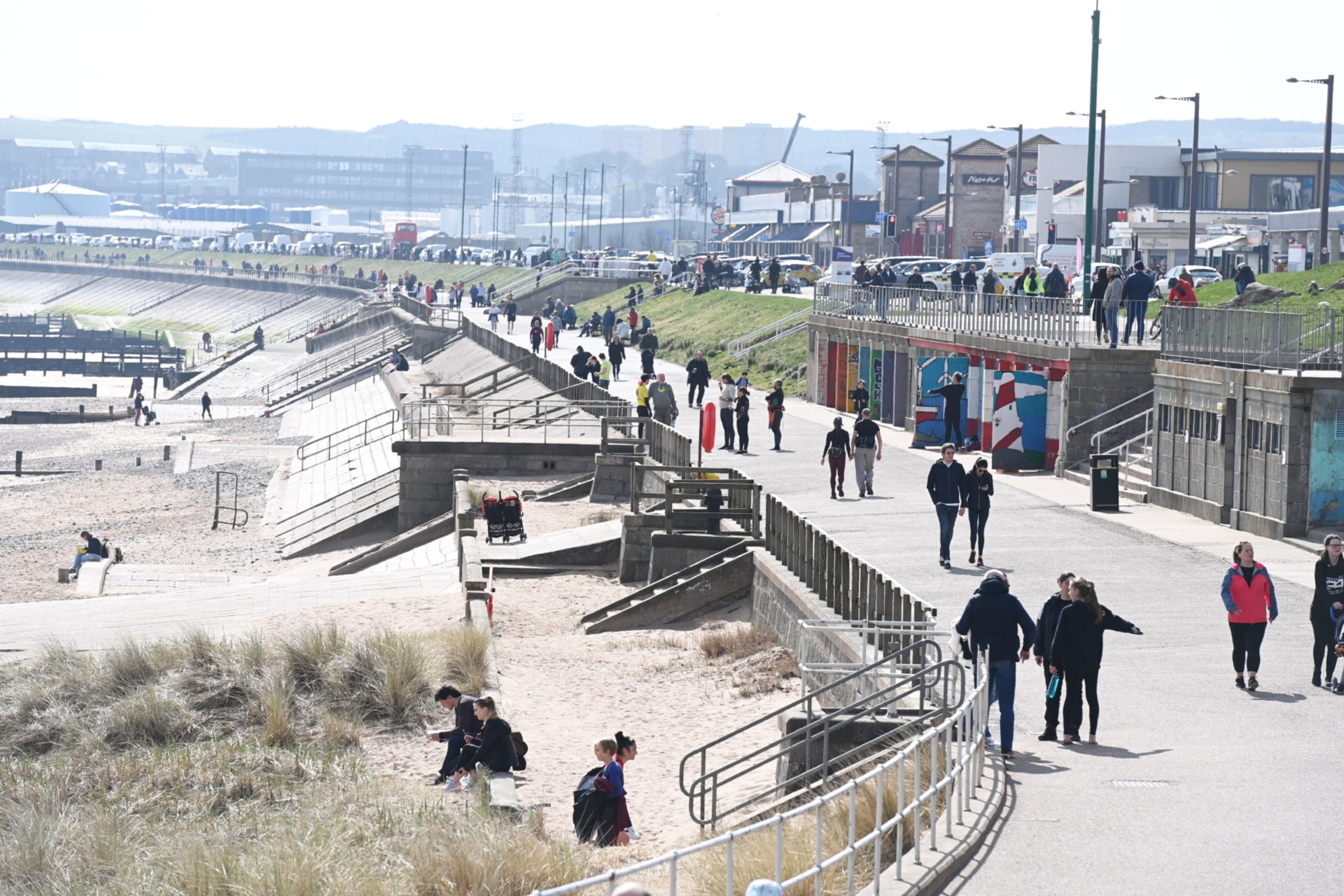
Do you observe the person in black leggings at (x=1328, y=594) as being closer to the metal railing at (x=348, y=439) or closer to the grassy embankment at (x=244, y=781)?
the grassy embankment at (x=244, y=781)

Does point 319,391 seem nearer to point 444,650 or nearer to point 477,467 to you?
point 477,467

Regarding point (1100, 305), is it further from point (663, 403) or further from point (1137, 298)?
point (663, 403)

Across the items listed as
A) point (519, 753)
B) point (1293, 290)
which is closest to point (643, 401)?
point (1293, 290)

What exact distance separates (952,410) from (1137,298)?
13.7ft

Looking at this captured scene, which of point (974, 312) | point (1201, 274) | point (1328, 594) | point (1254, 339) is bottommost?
point (1328, 594)

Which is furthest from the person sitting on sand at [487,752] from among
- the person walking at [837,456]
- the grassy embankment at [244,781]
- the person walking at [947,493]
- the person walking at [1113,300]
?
the person walking at [1113,300]

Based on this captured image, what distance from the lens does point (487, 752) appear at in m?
13.5

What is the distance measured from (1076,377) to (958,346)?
4773 millimetres

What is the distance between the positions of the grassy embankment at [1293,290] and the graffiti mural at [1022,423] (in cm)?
484

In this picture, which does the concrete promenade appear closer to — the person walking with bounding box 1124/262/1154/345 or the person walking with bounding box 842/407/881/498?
the person walking with bounding box 842/407/881/498

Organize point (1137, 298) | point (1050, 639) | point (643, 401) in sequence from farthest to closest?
point (643, 401), point (1137, 298), point (1050, 639)

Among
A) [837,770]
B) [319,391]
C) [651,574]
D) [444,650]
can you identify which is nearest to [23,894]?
[837,770]

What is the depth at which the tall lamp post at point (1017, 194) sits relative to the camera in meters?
67.8

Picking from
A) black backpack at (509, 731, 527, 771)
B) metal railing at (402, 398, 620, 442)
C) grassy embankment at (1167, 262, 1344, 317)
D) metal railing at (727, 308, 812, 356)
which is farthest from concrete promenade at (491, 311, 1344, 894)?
metal railing at (727, 308, 812, 356)
